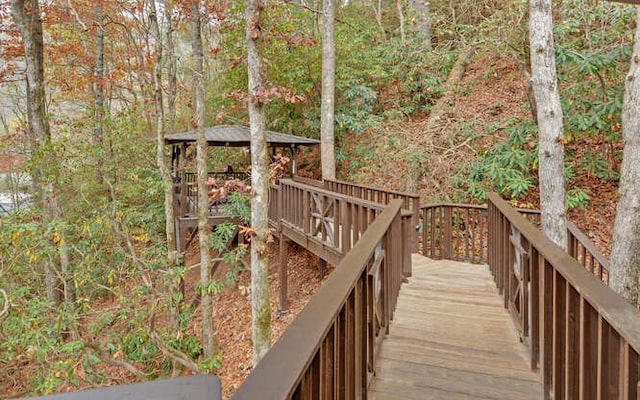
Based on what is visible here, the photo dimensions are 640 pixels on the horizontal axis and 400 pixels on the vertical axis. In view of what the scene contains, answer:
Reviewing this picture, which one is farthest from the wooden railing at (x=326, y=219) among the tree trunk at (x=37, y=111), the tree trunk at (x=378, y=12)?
the tree trunk at (x=378, y=12)

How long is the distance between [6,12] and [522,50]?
41.2ft

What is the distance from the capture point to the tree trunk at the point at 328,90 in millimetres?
12133

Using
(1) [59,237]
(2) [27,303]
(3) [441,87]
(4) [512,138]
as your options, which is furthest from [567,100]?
(2) [27,303]

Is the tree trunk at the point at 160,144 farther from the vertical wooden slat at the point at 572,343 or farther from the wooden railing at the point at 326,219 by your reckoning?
the vertical wooden slat at the point at 572,343

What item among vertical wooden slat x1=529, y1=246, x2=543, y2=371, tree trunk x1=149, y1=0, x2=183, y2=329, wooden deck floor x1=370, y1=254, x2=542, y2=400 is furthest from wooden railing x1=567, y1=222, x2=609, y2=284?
tree trunk x1=149, y1=0, x2=183, y2=329

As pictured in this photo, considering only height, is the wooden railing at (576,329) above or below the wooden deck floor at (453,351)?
above

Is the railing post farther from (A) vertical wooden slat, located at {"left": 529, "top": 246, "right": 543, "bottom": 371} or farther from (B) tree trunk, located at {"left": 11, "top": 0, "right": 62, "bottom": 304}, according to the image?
(B) tree trunk, located at {"left": 11, "top": 0, "right": 62, "bottom": 304}

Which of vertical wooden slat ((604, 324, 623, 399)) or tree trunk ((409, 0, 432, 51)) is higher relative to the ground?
tree trunk ((409, 0, 432, 51))

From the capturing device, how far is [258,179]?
549 centimetres

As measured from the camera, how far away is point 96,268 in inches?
314

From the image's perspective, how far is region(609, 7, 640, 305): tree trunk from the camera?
4.91 metres

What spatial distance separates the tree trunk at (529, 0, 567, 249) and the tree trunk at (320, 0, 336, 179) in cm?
732

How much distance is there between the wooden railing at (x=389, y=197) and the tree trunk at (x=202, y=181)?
309 cm

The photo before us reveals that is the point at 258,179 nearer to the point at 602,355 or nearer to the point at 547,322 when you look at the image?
the point at 547,322
